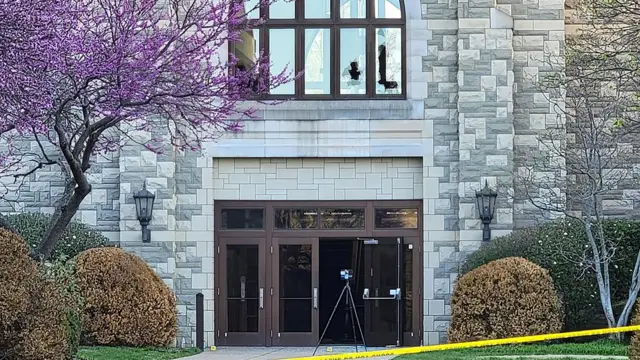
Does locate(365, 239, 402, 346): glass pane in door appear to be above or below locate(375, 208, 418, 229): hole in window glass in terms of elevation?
below

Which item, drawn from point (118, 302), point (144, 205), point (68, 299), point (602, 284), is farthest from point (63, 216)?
point (602, 284)

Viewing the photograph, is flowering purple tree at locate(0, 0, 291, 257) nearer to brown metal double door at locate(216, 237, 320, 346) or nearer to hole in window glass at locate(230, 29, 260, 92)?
hole in window glass at locate(230, 29, 260, 92)

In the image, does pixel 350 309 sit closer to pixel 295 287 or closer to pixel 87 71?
pixel 295 287

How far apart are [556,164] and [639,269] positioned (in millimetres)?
2872

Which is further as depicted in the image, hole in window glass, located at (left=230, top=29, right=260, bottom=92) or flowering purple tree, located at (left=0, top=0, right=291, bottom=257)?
hole in window glass, located at (left=230, top=29, right=260, bottom=92)

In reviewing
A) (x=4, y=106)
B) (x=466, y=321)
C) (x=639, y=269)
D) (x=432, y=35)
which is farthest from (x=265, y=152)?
(x=4, y=106)

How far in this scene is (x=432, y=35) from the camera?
19.9 metres

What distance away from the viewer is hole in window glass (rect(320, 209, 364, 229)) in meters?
20.3

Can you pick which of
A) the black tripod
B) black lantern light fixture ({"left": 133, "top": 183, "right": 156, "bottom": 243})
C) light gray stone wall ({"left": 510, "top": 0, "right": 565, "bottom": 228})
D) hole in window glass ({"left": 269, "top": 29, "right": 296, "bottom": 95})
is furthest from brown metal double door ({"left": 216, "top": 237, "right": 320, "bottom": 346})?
light gray stone wall ({"left": 510, "top": 0, "right": 565, "bottom": 228})

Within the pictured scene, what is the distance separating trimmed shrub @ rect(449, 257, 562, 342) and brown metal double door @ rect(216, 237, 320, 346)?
365 cm

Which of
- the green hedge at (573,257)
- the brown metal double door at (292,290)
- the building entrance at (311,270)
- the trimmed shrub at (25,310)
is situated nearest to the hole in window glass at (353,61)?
the building entrance at (311,270)

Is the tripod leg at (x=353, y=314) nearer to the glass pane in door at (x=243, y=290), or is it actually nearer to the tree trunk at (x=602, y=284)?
the glass pane in door at (x=243, y=290)

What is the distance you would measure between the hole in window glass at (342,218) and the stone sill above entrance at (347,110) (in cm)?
180

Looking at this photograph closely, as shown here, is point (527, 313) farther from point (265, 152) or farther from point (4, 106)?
point (4, 106)
